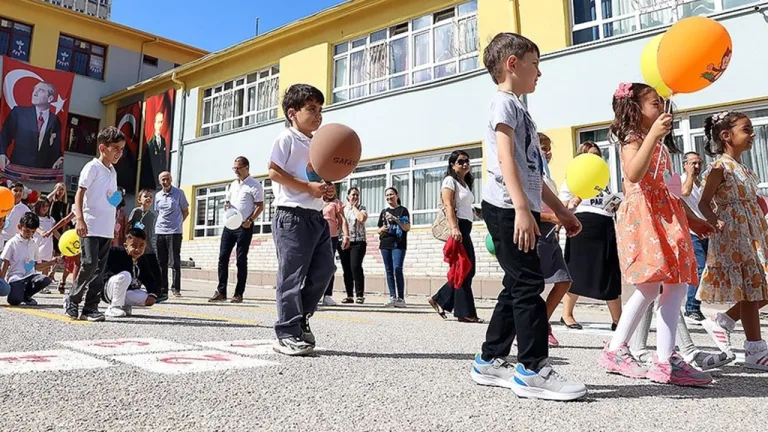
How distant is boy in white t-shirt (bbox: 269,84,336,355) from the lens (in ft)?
11.3

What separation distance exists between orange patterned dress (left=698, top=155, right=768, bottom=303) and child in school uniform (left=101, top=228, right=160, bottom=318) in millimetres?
4943

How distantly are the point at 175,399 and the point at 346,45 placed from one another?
1475 cm

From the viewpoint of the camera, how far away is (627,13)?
1078 cm

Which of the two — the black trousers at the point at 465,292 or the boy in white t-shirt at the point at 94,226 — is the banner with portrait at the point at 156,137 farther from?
the black trousers at the point at 465,292

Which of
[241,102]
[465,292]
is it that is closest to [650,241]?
[465,292]

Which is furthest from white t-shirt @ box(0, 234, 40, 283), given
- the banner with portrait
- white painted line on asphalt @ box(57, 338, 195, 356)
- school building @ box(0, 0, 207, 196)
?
school building @ box(0, 0, 207, 196)

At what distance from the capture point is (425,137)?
43.8 ft

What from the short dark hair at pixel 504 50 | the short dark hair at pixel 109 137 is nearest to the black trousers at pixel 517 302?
the short dark hair at pixel 504 50

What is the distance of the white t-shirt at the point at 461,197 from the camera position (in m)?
5.60

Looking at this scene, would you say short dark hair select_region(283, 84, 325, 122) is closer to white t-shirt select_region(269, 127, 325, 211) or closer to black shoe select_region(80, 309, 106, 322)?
white t-shirt select_region(269, 127, 325, 211)

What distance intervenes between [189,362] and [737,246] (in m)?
3.33

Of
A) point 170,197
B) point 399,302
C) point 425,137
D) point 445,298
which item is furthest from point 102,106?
point 445,298

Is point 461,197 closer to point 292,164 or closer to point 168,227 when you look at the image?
point 292,164

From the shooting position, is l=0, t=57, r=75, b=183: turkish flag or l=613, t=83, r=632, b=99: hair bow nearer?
l=613, t=83, r=632, b=99: hair bow
